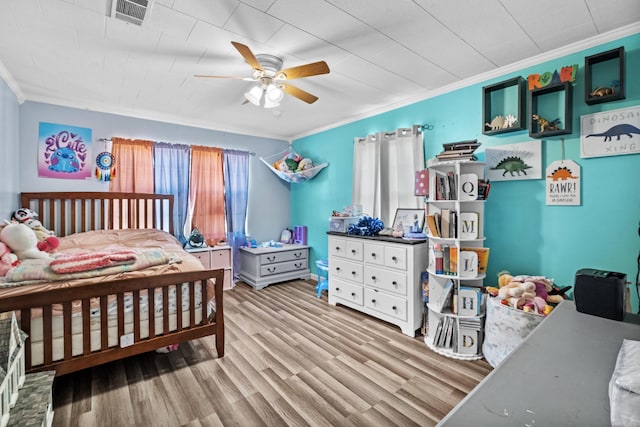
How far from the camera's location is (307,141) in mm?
4887

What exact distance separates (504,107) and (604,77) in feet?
2.11

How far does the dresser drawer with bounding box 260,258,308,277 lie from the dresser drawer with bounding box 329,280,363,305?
115 centimetres

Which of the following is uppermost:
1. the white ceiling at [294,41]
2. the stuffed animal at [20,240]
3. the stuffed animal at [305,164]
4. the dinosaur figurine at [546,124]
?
the white ceiling at [294,41]

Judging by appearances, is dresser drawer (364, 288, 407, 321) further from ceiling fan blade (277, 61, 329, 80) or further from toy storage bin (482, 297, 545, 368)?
ceiling fan blade (277, 61, 329, 80)

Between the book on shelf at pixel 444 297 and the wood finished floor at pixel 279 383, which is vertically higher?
the book on shelf at pixel 444 297

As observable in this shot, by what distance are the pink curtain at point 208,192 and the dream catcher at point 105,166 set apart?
3.11ft

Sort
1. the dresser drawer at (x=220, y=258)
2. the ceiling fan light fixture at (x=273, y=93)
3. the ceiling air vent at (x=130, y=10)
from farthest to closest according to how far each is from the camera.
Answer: the dresser drawer at (x=220, y=258), the ceiling fan light fixture at (x=273, y=93), the ceiling air vent at (x=130, y=10)

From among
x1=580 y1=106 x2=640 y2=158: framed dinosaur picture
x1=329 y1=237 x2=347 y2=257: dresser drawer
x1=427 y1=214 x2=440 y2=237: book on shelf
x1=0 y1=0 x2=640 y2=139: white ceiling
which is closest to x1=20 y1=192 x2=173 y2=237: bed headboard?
x1=0 y1=0 x2=640 y2=139: white ceiling

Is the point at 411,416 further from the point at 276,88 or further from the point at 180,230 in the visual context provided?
the point at 180,230

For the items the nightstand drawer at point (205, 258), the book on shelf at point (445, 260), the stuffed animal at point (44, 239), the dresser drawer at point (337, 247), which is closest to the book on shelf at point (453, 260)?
the book on shelf at point (445, 260)

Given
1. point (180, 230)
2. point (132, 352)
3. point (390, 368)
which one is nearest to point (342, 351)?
point (390, 368)

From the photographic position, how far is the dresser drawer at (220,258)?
4.16 m

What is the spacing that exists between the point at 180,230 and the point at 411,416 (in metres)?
3.61

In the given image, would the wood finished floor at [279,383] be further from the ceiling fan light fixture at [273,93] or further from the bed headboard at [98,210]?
the ceiling fan light fixture at [273,93]
